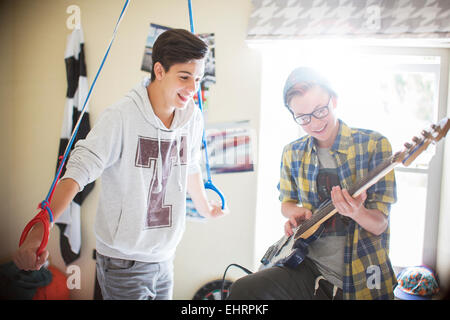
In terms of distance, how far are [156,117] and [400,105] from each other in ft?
2.55

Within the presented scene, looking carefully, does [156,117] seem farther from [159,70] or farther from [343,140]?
[343,140]

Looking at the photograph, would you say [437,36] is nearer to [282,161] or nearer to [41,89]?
[282,161]

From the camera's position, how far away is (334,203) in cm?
82

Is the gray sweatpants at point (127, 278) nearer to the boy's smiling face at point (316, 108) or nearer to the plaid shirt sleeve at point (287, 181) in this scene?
the plaid shirt sleeve at point (287, 181)

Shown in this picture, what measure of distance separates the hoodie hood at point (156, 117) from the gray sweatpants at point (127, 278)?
0.27 meters

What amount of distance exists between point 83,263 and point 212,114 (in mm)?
731

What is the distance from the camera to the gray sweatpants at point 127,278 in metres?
0.96

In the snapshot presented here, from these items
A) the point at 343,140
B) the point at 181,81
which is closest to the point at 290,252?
the point at 343,140

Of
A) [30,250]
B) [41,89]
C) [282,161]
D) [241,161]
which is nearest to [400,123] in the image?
[282,161]

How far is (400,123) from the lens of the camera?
92cm

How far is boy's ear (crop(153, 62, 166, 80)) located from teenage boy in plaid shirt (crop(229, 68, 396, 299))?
0.38 metres

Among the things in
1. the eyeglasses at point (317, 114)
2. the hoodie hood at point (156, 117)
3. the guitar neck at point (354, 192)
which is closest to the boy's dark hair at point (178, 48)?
the hoodie hood at point (156, 117)

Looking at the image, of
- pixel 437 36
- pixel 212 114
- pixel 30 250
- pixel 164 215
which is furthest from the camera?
pixel 212 114

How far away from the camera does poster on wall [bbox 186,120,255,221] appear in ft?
3.45
